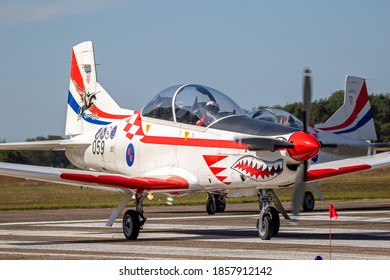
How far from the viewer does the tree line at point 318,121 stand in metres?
78.6

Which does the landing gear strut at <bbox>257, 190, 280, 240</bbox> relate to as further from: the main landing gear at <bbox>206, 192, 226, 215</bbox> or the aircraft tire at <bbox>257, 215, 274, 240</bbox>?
the main landing gear at <bbox>206, 192, 226, 215</bbox>

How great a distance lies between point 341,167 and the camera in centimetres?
1731

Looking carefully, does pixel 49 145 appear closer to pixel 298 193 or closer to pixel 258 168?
pixel 258 168

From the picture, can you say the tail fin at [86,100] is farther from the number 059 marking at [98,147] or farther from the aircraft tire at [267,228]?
the aircraft tire at [267,228]

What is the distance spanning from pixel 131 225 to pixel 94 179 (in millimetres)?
1215

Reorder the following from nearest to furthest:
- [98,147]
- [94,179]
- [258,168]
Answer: [258,168] → [94,179] → [98,147]

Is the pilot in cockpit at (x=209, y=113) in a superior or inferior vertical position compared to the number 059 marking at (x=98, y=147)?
superior

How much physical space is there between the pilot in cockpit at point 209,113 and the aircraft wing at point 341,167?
2.16 m

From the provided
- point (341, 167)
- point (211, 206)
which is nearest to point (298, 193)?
point (341, 167)

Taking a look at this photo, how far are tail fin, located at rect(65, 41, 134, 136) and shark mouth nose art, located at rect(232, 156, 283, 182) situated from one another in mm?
5062

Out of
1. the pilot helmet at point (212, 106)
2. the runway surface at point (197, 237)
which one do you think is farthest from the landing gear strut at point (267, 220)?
the pilot helmet at point (212, 106)

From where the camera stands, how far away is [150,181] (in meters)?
17.2

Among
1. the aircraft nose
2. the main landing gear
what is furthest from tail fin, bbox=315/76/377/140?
the aircraft nose

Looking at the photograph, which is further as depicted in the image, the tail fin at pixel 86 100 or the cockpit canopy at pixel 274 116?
the cockpit canopy at pixel 274 116
